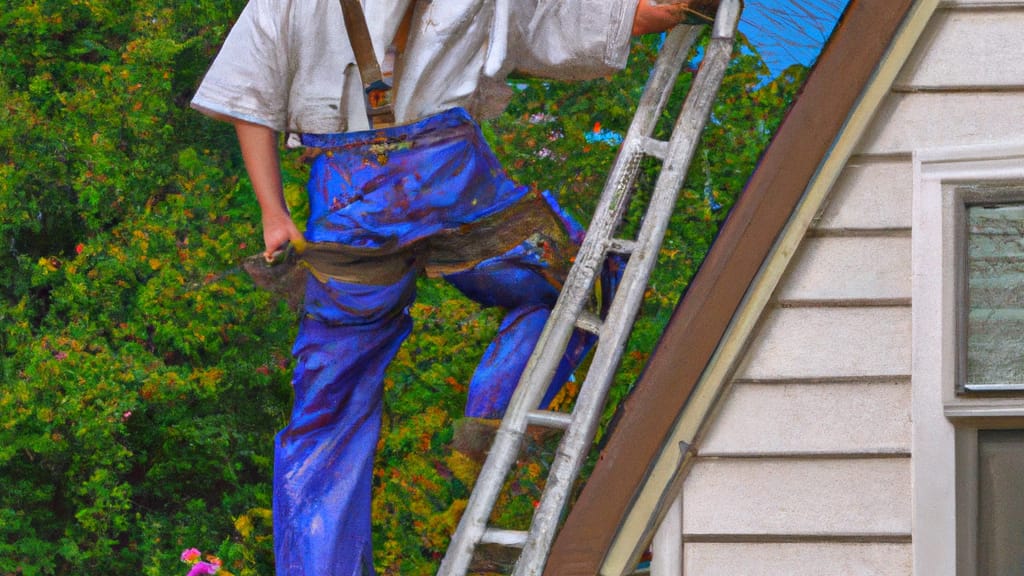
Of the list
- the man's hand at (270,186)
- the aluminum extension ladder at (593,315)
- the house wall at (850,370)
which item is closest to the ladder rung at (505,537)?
the aluminum extension ladder at (593,315)

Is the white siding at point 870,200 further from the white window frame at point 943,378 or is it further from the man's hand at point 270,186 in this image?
the man's hand at point 270,186

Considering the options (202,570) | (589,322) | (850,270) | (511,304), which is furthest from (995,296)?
(202,570)

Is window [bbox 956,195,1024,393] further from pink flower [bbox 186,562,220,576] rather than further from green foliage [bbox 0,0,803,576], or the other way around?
pink flower [bbox 186,562,220,576]

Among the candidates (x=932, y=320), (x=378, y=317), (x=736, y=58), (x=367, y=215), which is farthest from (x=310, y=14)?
(x=932, y=320)

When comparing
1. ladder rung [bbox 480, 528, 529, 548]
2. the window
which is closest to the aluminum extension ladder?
ladder rung [bbox 480, 528, 529, 548]

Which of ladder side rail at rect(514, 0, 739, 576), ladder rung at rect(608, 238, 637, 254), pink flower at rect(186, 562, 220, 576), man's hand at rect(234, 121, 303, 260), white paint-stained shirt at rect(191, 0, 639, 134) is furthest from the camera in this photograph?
pink flower at rect(186, 562, 220, 576)

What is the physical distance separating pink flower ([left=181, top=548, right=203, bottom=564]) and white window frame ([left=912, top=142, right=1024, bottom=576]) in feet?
6.47

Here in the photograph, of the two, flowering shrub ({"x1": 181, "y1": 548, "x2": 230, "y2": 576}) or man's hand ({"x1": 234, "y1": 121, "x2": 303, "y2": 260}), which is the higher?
man's hand ({"x1": 234, "y1": 121, "x2": 303, "y2": 260})

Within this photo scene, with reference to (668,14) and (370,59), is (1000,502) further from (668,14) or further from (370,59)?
(370,59)

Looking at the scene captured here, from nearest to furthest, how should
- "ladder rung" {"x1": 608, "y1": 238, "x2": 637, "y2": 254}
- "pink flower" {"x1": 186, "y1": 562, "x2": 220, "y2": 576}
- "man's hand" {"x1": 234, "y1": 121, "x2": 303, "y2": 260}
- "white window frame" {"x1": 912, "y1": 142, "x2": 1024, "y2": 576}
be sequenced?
"white window frame" {"x1": 912, "y1": 142, "x2": 1024, "y2": 576} < "ladder rung" {"x1": 608, "y1": 238, "x2": 637, "y2": 254} < "man's hand" {"x1": 234, "y1": 121, "x2": 303, "y2": 260} < "pink flower" {"x1": 186, "y1": 562, "x2": 220, "y2": 576}

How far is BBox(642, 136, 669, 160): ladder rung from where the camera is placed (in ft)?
11.7

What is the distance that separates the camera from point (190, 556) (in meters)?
3.94

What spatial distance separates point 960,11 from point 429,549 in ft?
6.41

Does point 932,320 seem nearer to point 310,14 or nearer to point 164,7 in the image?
point 310,14
